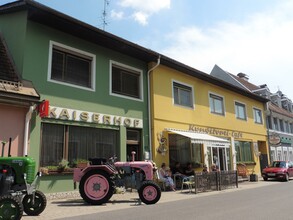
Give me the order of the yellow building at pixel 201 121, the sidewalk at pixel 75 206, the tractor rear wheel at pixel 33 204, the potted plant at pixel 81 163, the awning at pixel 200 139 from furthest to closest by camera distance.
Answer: the yellow building at pixel 201 121 → the awning at pixel 200 139 → the potted plant at pixel 81 163 → the sidewalk at pixel 75 206 → the tractor rear wheel at pixel 33 204

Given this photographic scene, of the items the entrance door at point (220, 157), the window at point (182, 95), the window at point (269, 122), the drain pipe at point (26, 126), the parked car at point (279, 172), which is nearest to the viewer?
the drain pipe at point (26, 126)

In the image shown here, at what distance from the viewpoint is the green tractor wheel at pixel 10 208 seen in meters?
6.45

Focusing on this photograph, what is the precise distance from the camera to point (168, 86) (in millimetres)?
16859

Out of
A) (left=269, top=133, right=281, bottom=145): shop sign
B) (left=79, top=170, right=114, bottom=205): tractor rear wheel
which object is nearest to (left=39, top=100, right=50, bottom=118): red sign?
(left=79, top=170, right=114, bottom=205): tractor rear wheel

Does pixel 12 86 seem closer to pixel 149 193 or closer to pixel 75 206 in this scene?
pixel 75 206

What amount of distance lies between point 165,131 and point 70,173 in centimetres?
603

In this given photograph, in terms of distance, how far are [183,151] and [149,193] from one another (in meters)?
7.86

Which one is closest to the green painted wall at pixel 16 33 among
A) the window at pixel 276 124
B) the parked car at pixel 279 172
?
the parked car at pixel 279 172

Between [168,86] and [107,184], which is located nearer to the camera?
[107,184]

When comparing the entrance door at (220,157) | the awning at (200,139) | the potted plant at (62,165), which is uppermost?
the awning at (200,139)

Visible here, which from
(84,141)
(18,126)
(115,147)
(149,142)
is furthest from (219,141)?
(18,126)


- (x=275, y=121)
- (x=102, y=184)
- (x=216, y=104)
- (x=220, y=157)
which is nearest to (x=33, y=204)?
(x=102, y=184)

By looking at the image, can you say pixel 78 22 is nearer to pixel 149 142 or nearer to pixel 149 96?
pixel 149 96

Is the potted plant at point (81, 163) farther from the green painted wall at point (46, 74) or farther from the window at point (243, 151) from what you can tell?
the window at point (243, 151)
